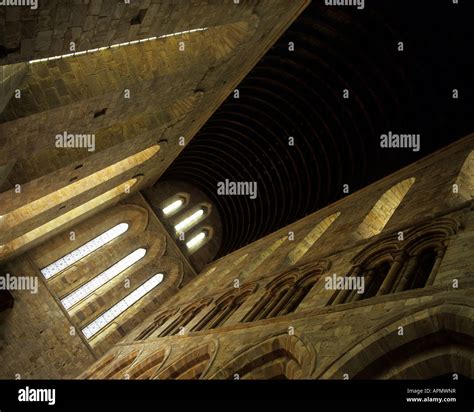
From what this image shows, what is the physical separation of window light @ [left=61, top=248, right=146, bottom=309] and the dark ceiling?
5172mm

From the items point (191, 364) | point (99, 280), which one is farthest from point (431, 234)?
point (99, 280)

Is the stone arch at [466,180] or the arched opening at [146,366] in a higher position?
the stone arch at [466,180]

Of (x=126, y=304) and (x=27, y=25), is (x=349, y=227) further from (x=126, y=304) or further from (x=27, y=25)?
(x=126, y=304)

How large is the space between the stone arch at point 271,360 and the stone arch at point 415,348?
960 millimetres

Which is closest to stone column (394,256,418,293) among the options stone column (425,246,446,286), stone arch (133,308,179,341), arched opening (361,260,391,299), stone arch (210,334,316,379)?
stone column (425,246,446,286)

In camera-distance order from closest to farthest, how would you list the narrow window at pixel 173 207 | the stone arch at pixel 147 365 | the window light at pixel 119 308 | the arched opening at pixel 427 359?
1. the arched opening at pixel 427 359
2. the stone arch at pixel 147 365
3. the window light at pixel 119 308
4. the narrow window at pixel 173 207

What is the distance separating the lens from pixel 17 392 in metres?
4.32

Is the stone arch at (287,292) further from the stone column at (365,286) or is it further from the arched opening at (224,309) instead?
the stone column at (365,286)

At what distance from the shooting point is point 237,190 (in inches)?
1006

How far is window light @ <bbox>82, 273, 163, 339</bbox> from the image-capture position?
19.6 metres

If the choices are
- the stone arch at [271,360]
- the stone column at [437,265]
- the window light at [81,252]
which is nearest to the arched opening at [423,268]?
the stone column at [437,265]

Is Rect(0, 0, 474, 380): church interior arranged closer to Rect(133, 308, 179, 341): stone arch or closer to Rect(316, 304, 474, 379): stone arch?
Rect(316, 304, 474, 379): stone arch

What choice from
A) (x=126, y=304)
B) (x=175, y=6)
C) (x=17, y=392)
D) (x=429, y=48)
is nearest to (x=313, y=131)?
(x=429, y=48)

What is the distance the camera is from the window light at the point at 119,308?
19594 mm
